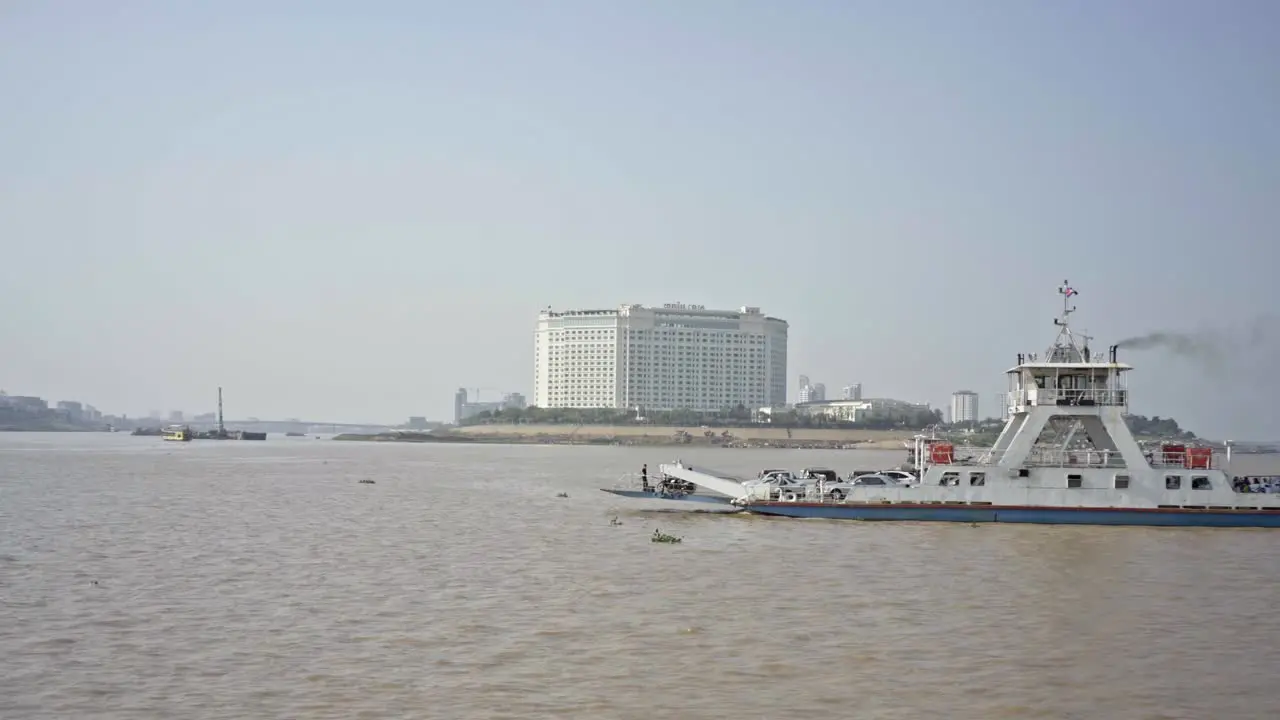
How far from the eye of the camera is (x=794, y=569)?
1330 inches

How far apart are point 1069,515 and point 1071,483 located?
4.11 feet

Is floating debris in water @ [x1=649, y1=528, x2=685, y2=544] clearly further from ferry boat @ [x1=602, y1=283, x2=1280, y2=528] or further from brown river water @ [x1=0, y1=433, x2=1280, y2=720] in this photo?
ferry boat @ [x1=602, y1=283, x2=1280, y2=528]

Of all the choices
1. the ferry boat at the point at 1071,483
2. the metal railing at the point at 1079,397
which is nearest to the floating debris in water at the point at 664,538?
the ferry boat at the point at 1071,483

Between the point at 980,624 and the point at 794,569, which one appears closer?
the point at 980,624

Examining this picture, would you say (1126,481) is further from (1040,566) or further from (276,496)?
(276,496)

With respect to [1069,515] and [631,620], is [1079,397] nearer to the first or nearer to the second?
[1069,515]

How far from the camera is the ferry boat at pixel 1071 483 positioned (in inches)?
1799

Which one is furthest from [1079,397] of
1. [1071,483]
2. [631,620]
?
[631,620]

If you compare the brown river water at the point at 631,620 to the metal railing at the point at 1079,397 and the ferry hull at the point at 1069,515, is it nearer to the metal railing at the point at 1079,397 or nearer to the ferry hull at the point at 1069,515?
the ferry hull at the point at 1069,515

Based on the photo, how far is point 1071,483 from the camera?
46.0 meters

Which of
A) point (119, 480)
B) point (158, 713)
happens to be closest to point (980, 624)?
point (158, 713)

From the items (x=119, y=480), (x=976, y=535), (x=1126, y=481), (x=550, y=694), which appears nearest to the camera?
(x=550, y=694)

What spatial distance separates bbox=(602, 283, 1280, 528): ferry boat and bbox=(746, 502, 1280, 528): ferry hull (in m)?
0.04

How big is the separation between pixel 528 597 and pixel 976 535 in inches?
800
